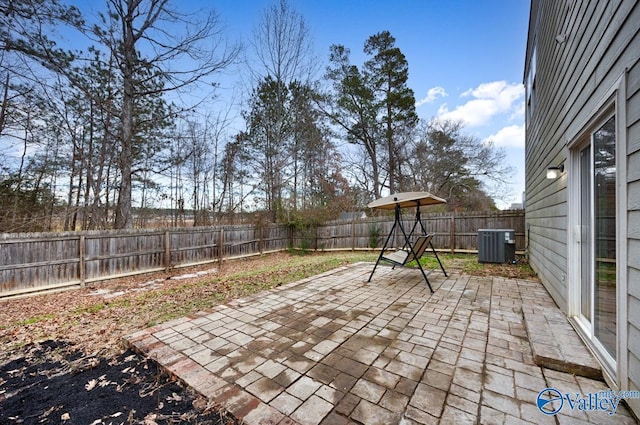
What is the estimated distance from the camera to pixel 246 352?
7.25ft

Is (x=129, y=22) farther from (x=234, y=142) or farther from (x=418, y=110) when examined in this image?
(x=418, y=110)

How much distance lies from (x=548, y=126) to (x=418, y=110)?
10874 mm

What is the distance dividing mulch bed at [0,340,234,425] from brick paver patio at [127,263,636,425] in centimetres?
11

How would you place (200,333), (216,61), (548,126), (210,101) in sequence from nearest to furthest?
(200,333) < (548,126) < (216,61) < (210,101)

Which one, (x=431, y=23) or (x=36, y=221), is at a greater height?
(x=431, y=23)

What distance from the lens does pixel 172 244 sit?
765 cm

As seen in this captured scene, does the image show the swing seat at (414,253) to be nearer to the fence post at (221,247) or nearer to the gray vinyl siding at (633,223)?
the gray vinyl siding at (633,223)

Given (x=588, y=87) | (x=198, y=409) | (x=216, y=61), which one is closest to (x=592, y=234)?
(x=588, y=87)

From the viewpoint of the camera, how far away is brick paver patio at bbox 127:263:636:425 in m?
1.49

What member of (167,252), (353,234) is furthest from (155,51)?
(353,234)

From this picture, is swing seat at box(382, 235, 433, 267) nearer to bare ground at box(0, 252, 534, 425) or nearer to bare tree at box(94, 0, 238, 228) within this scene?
bare ground at box(0, 252, 534, 425)

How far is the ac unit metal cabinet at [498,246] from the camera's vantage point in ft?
20.5

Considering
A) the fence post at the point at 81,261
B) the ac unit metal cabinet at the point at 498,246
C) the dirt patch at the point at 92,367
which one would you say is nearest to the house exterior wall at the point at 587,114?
the ac unit metal cabinet at the point at 498,246

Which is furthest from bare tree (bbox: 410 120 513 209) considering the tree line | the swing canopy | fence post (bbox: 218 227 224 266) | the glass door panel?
the glass door panel
